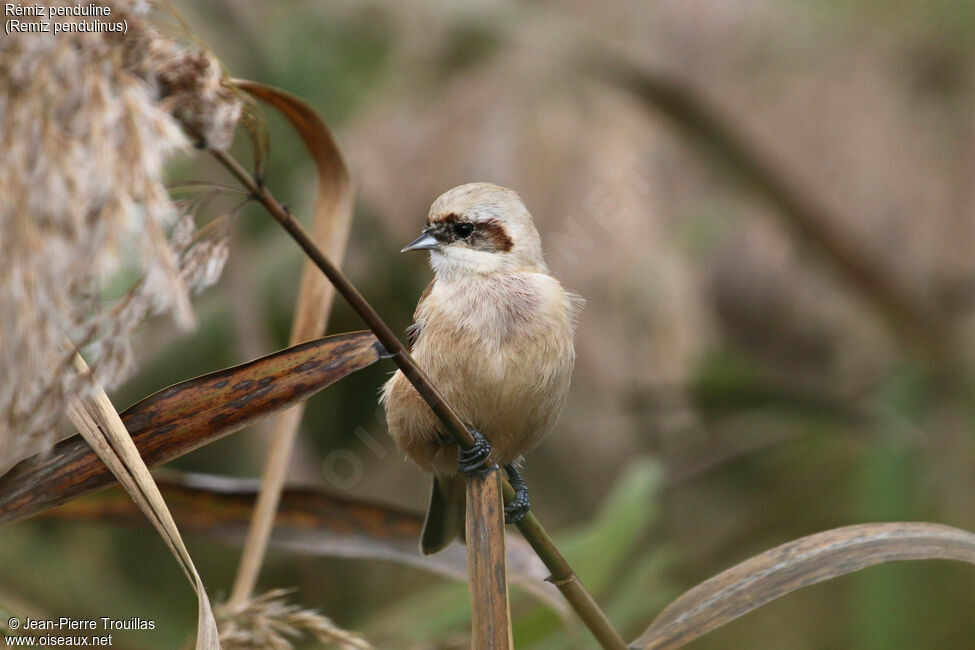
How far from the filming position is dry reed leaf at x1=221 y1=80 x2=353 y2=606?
4.70ft

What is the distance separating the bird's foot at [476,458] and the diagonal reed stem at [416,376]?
0.17ft

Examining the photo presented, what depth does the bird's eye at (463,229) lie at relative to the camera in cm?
185

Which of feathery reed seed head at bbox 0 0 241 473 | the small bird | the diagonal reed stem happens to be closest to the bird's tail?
the small bird

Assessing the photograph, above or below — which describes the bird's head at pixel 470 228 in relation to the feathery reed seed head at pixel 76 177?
above

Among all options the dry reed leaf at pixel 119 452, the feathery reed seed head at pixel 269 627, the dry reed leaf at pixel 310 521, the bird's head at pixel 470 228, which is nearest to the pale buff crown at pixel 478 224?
the bird's head at pixel 470 228

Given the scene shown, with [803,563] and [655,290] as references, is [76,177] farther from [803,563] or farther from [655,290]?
[655,290]

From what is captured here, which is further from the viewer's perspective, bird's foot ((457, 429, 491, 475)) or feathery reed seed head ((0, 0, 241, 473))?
bird's foot ((457, 429, 491, 475))

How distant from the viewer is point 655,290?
296 cm

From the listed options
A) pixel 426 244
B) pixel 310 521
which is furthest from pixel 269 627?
pixel 426 244

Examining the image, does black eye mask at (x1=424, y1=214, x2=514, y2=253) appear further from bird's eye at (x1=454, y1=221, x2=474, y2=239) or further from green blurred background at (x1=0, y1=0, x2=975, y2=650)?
green blurred background at (x1=0, y1=0, x2=975, y2=650)

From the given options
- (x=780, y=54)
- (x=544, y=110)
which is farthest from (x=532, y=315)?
(x=780, y=54)

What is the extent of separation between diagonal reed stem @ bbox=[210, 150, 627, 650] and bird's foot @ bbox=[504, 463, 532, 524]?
1.3 inches

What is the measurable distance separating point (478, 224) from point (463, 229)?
3 cm

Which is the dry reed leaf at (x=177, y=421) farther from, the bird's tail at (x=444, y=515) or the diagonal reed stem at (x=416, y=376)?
the bird's tail at (x=444, y=515)
